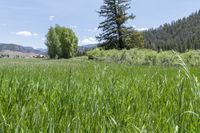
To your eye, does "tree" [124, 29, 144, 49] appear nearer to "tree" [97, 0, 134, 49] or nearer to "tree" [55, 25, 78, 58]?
"tree" [97, 0, 134, 49]

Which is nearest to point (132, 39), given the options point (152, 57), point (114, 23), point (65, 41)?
point (114, 23)

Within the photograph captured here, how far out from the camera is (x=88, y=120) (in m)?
2.27

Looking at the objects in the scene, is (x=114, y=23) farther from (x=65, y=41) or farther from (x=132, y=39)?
(x=65, y=41)

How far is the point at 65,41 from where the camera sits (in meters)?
131

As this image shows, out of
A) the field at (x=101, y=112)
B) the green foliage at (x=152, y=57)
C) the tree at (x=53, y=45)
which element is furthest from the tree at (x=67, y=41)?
the field at (x=101, y=112)

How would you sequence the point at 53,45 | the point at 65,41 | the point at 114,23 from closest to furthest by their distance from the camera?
the point at 114,23, the point at 53,45, the point at 65,41

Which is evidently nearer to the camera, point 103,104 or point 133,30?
point 103,104

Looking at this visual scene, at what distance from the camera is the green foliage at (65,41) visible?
124 metres

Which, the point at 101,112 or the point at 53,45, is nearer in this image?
the point at 101,112

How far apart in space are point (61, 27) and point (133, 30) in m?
66.5

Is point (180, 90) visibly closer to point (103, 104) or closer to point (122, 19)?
point (103, 104)

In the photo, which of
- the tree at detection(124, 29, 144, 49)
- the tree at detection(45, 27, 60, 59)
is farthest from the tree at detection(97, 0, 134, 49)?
the tree at detection(45, 27, 60, 59)

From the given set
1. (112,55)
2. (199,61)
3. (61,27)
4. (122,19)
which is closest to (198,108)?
(199,61)

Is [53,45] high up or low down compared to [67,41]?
down
